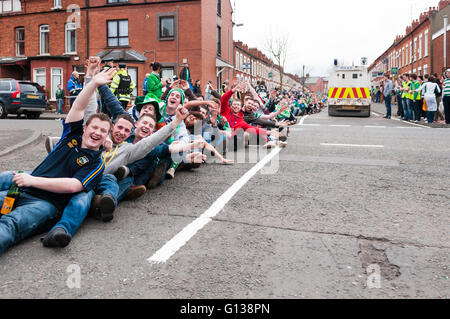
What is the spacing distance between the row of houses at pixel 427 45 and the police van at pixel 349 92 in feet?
19.0

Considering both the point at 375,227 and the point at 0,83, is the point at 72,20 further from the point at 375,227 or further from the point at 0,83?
the point at 375,227

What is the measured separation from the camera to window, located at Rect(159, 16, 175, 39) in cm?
3008

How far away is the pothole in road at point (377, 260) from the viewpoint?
2891 millimetres

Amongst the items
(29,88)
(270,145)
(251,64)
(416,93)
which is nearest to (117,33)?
(29,88)

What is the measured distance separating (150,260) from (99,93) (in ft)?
10.7

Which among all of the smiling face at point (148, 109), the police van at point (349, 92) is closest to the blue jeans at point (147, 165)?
the smiling face at point (148, 109)

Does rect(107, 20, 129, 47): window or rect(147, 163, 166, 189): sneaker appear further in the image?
rect(107, 20, 129, 47): window

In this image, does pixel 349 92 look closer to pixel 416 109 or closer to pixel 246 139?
pixel 416 109

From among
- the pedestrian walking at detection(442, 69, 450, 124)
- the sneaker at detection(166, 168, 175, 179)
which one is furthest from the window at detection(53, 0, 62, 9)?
the sneaker at detection(166, 168, 175, 179)

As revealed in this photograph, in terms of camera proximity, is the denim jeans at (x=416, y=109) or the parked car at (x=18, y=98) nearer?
the denim jeans at (x=416, y=109)

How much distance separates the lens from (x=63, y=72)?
31875 mm

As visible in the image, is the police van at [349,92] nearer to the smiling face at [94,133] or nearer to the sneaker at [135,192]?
the sneaker at [135,192]

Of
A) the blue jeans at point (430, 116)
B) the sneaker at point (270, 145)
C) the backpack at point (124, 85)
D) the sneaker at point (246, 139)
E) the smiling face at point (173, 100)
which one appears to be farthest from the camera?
the blue jeans at point (430, 116)

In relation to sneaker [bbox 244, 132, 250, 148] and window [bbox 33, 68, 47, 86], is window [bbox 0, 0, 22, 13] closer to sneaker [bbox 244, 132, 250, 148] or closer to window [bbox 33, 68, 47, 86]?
window [bbox 33, 68, 47, 86]
